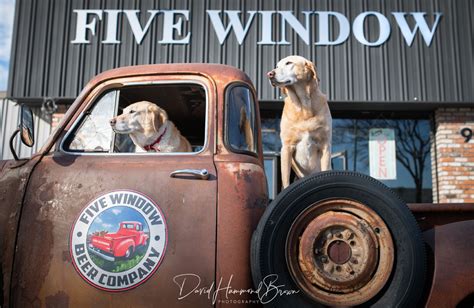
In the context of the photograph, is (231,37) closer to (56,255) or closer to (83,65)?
(83,65)

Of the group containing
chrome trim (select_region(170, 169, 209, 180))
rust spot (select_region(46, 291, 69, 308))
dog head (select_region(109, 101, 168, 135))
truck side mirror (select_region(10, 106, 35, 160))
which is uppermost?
dog head (select_region(109, 101, 168, 135))

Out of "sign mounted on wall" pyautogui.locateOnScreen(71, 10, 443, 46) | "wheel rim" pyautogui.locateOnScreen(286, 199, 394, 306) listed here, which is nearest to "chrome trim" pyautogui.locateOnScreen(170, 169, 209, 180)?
"wheel rim" pyautogui.locateOnScreen(286, 199, 394, 306)

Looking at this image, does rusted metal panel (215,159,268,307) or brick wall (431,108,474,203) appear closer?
rusted metal panel (215,159,268,307)

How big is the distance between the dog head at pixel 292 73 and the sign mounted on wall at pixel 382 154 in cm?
522

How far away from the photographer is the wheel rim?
6.36ft

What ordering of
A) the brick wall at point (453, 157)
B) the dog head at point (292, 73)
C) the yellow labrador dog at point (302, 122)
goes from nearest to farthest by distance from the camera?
1. the yellow labrador dog at point (302, 122)
2. the dog head at point (292, 73)
3. the brick wall at point (453, 157)

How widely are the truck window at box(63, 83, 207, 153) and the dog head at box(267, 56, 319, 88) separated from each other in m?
1.41

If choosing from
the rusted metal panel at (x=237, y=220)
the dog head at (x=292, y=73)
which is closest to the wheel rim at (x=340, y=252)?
the rusted metal panel at (x=237, y=220)

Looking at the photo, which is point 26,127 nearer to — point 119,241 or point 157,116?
point 119,241

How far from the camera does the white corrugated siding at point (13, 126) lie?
8773 millimetres

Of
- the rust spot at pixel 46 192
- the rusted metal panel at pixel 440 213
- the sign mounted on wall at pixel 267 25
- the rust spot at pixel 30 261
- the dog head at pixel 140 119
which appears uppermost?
the sign mounted on wall at pixel 267 25

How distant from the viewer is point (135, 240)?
2.07m

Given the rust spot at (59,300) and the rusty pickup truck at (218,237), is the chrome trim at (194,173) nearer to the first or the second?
the rusty pickup truck at (218,237)

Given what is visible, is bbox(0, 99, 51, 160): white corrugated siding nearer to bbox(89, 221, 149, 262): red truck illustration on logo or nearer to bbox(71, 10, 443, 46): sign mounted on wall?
bbox(71, 10, 443, 46): sign mounted on wall
